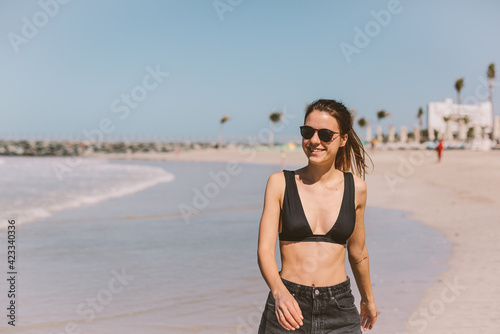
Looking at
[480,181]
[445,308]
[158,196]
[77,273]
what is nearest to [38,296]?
[77,273]

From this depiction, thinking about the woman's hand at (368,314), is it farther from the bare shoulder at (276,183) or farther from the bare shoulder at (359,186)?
the bare shoulder at (276,183)

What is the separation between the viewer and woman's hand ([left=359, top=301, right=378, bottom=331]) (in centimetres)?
280

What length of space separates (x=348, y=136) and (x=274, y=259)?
2.61 ft

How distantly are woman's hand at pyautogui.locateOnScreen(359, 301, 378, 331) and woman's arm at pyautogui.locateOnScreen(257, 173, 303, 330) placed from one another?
0.68m

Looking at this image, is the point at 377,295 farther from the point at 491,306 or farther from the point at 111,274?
the point at 111,274

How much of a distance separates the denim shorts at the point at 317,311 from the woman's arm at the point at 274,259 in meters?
0.13

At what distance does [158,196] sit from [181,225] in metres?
8.34

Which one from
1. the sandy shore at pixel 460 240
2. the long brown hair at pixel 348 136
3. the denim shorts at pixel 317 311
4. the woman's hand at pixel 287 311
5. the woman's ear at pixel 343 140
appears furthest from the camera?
the sandy shore at pixel 460 240

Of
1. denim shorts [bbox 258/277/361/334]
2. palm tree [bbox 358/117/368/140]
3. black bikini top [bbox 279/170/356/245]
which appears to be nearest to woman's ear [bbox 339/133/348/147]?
black bikini top [bbox 279/170/356/245]

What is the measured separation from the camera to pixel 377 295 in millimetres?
6324

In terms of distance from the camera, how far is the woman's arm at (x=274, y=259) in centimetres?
222

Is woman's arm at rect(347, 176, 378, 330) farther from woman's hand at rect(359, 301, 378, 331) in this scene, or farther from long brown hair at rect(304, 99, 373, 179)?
long brown hair at rect(304, 99, 373, 179)

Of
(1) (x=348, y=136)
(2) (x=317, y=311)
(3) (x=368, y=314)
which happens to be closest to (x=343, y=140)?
Result: (1) (x=348, y=136)

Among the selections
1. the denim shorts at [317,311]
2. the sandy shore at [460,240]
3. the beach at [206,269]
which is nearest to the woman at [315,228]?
the denim shorts at [317,311]
